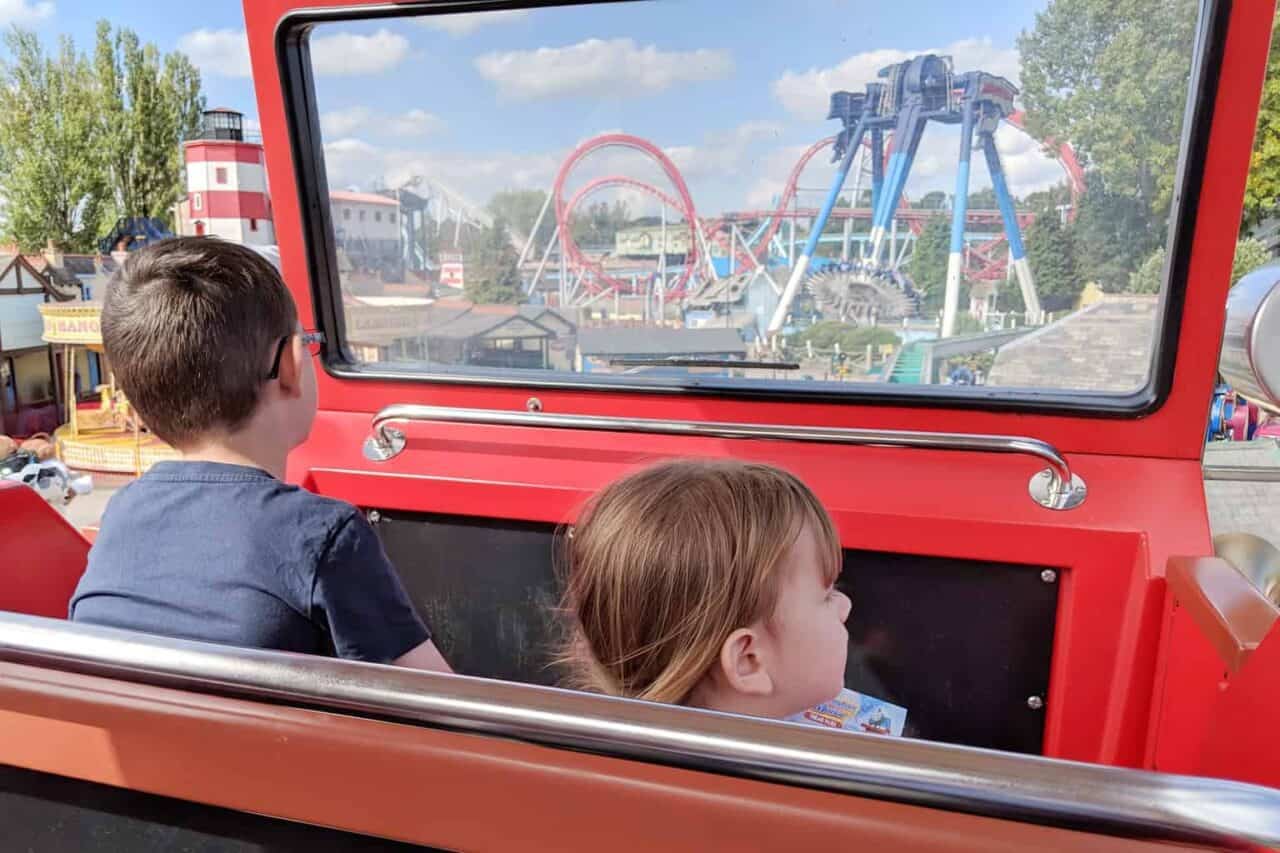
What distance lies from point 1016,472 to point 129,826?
145 centimetres

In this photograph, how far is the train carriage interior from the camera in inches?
56.7

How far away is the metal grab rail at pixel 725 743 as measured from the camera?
1.93ft

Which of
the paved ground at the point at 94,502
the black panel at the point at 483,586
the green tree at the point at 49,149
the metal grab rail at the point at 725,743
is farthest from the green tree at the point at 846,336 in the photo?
the green tree at the point at 49,149

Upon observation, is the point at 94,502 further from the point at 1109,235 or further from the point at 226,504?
the point at 1109,235

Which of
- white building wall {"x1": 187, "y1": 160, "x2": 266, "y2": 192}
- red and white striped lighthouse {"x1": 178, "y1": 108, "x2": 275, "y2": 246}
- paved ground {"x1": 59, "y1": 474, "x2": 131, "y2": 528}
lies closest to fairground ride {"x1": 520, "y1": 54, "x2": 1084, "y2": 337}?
red and white striped lighthouse {"x1": 178, "y1": 108, "x2": 275, "y2": 246}

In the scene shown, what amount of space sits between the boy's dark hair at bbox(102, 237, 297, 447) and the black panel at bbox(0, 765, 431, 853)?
0.51 meters

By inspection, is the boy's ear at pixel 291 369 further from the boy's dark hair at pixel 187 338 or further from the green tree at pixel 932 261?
the green tree at pixel 932 261

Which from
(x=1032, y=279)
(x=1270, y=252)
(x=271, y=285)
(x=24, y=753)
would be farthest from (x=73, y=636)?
(x=1270, y=252)

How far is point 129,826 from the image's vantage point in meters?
0.80

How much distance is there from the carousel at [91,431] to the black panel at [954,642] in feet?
26.9

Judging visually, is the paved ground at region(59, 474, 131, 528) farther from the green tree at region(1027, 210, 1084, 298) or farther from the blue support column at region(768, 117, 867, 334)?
the green tree at region(1027, 210, 1084, 298)

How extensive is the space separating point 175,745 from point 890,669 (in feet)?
4.24

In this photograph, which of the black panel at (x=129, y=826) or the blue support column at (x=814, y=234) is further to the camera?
the blue support column at (x=814, y=234)

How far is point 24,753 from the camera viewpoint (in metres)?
0.81
